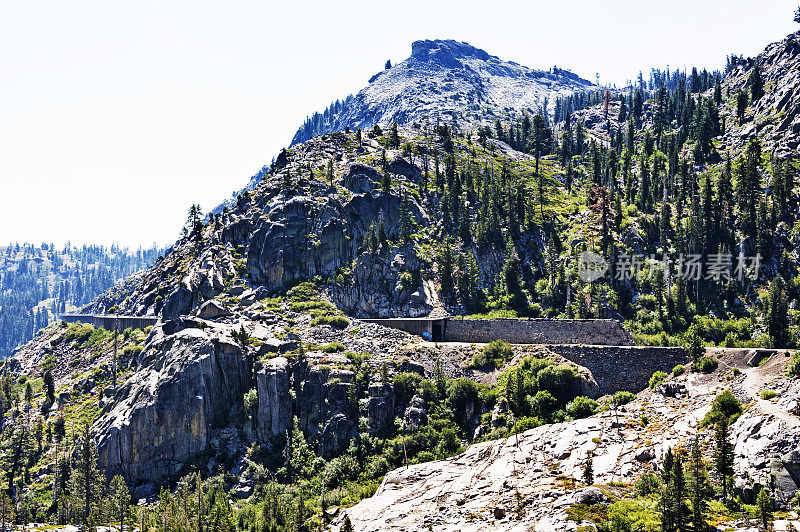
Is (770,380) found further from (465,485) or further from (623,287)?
(623,287)

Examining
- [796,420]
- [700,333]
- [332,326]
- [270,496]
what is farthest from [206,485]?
[700,333]

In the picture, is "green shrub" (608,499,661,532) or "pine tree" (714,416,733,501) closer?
"green shrub" (608,499,661,532)

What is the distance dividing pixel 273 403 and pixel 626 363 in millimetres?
48117

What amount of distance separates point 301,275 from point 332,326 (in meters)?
21.0

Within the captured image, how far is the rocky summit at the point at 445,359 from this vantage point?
5847 centimetres

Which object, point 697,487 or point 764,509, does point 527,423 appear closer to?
point 697,487

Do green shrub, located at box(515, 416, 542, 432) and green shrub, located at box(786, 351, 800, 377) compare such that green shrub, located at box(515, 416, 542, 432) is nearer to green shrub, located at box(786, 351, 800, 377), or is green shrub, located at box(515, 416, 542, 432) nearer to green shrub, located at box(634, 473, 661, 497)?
green shrub, located at box(634, 473, 661, 497)

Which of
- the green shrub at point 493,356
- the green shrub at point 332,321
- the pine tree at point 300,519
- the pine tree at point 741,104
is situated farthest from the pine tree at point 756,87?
the pine tree at point 300,519

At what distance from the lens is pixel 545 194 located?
510 feet

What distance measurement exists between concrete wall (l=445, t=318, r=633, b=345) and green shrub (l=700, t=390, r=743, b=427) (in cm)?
2777

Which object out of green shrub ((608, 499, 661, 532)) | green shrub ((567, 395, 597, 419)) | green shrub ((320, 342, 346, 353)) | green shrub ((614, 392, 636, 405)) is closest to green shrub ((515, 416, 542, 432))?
green shrub ((567, 395, 597, 419))

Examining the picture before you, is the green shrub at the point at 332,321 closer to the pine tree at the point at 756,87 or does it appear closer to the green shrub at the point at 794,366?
the green shrub at the point at 794,366

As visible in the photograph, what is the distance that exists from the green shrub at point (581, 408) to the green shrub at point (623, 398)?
2.88 metres

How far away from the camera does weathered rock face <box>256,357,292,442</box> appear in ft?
287
